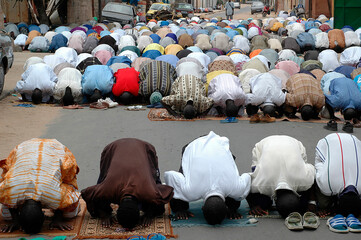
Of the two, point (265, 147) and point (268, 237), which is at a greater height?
point (265, 147)

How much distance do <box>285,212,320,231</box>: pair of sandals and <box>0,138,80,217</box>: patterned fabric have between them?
2.01 meters

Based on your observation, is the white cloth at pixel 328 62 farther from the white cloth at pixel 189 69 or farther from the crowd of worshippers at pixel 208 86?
the white cloth at pixel 189 69

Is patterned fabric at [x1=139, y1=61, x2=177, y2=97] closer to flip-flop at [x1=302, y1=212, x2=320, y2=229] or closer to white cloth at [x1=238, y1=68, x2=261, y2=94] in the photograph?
white cloth at [x1=238, y1=68, x2=261, y2=94]

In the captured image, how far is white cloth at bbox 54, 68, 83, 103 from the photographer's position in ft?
37.2

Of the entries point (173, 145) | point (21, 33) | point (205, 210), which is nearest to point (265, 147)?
point (205, 210)

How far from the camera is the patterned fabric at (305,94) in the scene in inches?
398

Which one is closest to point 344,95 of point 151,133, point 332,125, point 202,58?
point 332,125

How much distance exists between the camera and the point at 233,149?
821 cm

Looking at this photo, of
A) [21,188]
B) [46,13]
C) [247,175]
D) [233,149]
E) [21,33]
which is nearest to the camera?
[21,188]

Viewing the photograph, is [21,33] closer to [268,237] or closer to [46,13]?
[46,13]

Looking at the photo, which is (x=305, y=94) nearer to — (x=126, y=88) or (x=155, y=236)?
(x=126, y=88)

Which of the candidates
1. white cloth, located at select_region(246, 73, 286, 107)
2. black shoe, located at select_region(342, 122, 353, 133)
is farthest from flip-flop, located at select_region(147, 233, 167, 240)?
white cloth, located at select_region(246, 73, 286, 107)

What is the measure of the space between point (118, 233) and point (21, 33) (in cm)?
2089

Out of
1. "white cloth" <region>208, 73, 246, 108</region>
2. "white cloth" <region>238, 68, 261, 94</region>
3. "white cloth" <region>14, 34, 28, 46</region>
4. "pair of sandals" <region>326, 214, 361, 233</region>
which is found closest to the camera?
"pair of sandals" <region>326, 214, 361, 233</region>
